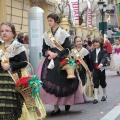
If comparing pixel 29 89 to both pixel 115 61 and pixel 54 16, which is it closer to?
pixel 54 16

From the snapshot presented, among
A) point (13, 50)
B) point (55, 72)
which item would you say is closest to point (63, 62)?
point (55, 72)

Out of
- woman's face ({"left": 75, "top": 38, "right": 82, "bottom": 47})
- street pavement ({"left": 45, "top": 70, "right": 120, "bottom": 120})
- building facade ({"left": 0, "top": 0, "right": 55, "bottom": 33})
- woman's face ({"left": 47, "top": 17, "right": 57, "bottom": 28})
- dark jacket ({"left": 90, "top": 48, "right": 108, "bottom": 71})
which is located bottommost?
street pavement ({"left": 45, "top": 70, "right": 120, "bottom": 120})

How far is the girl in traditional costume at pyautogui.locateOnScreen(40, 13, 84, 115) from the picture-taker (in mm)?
8219

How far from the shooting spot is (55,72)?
825cm

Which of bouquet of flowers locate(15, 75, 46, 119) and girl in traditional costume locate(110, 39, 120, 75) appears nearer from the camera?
bouquet of flowers locate(15, 75, 46, 119)

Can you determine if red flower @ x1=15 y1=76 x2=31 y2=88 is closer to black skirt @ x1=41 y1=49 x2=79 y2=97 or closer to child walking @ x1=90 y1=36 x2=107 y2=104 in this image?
black skirt @ x1=41 y1=49 x2=79 y2=97

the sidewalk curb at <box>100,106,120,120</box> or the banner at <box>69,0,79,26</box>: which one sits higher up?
the banner at <box>69,0,79,26</box>

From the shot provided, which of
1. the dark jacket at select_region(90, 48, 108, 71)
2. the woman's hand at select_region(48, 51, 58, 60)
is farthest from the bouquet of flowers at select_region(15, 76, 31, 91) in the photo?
the dark jacket at select_region(90, 48, 108, 71)

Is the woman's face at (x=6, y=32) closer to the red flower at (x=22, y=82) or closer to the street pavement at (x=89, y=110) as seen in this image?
the red flower at (x=22, y=82)

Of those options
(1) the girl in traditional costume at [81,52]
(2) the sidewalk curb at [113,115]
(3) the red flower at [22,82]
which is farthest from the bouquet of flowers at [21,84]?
(1) the girl in traditional costume at [81,52]

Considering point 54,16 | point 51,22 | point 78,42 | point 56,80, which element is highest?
point 54,16

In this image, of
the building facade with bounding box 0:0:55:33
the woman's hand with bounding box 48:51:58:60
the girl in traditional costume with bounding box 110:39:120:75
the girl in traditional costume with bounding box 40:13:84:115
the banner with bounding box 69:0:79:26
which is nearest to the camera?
the woman's hand with bounding box 48:51:58:60

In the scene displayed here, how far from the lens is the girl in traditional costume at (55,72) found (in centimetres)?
822

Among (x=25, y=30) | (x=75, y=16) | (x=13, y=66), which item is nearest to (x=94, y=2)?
(x=75, y=16)
